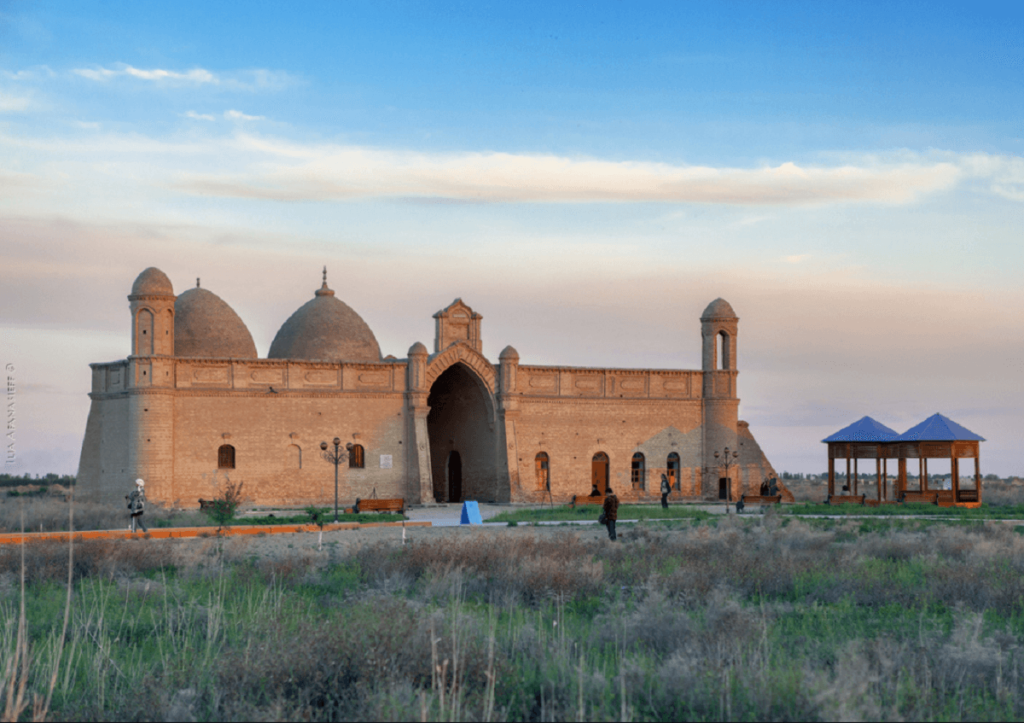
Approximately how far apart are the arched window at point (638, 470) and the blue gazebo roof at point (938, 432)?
32.3 ft

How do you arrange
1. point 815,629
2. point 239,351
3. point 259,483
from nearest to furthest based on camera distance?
point 815,629, point 259,483, point 239,351

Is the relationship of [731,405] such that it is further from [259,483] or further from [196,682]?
[196,682]

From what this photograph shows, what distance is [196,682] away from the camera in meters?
8.34

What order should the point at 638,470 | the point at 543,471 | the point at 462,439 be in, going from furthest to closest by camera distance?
the point at 462,439 < the point at 638,470 < the point at 543,471

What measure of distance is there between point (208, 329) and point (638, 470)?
17489mm

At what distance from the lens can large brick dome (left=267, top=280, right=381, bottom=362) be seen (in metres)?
41.2

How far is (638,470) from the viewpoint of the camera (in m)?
42.6

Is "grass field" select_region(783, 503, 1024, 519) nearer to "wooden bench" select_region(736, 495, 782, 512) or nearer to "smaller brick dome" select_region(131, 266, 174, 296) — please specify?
"wooden bench" select_region(736, 495, 782, 512)

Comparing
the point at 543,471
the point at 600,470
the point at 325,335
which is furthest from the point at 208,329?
the point at 600,470

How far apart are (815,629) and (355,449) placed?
28954mm

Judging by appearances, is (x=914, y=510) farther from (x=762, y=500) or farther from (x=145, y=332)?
(x=145, y=332)

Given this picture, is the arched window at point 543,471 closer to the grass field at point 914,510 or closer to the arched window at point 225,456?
the grass field at point 914,510

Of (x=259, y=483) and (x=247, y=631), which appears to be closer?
(x=247, y=631)

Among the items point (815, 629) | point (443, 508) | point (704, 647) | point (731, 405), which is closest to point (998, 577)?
point (815, 629)
